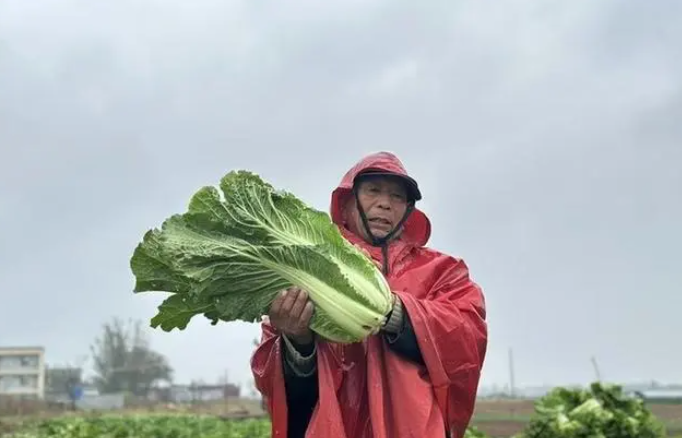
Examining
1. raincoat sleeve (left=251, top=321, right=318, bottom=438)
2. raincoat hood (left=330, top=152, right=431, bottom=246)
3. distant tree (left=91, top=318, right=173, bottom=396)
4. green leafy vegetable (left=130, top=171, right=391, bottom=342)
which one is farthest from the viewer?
distant tree (left=91, top=318, right=173, bottom=396)

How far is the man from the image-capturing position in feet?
9.16

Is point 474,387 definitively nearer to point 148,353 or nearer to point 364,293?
point 364,293

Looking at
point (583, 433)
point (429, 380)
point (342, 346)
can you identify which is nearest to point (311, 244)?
point (342, 346)

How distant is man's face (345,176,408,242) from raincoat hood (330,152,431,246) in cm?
4

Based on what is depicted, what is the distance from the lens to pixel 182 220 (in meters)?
2.77

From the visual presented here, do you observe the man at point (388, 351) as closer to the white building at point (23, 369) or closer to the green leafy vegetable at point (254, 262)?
the green leafy vegetable at point (254, 262)

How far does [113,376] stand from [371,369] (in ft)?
271

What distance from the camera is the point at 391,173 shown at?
10.4 feet

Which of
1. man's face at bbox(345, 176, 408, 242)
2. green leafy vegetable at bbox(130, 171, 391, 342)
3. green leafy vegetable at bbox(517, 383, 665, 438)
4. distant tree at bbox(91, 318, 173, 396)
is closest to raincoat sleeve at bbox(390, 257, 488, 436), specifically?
green leafy vegetable at bbox(130, 171, 391, 342)

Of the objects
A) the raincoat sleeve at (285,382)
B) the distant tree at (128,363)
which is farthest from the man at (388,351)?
the distant tree at (128,363)

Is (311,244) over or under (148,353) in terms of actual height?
under

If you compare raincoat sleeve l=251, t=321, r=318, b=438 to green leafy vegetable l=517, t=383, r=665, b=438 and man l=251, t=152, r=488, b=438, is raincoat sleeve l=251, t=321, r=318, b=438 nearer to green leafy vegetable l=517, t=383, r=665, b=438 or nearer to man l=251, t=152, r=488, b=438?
man l=251, t=152, r=488, b=438

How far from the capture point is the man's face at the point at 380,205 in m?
3.20

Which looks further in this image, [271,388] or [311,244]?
[271,388]
